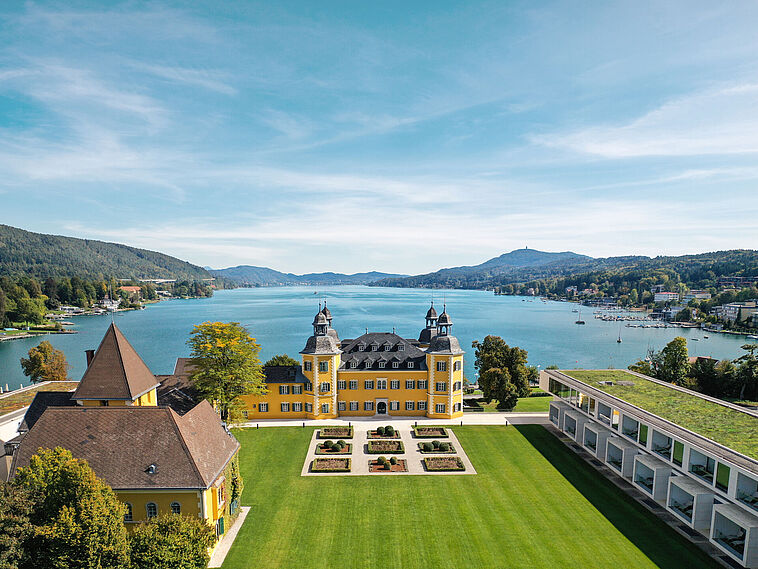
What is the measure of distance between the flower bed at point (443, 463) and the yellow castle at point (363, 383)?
38.6 ft

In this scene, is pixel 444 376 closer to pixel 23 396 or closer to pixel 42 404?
pixel 42 404

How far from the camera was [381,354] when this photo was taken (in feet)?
163

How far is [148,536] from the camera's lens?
760 inches

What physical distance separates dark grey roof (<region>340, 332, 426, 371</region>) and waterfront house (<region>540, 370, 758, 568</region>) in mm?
15077

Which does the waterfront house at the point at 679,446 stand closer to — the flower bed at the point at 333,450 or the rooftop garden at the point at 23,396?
the flower bed at the point at 333,450

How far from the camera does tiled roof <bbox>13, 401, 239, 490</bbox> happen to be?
74.2ft

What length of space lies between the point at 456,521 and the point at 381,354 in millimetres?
23588

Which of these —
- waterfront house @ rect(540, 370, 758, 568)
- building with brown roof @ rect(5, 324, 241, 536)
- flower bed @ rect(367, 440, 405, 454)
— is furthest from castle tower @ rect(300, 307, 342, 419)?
waterfront house @ rect(540, 370, 758, 568)

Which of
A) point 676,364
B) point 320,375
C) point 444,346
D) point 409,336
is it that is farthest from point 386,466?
point 409,336

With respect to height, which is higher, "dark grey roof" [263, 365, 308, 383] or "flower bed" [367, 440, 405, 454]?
"dark grey roof" [263, 365, 308, 383]

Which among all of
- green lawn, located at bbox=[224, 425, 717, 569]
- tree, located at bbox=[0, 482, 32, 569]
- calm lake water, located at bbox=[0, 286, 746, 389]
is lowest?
calm lake water, located at bbox=[0, 286, 746, 389]

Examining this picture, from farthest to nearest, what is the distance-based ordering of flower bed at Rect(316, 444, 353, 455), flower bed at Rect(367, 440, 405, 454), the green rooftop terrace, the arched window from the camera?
flower bed at Rect(367, 440, 405, 454), flower bed at Rect(316, 444, 353, 455), the green rooftop terrace, the arched window

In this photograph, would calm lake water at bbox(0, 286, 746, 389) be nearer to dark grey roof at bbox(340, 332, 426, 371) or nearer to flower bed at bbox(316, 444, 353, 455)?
dark grey roof at bbox(340, 332, 426, 371)

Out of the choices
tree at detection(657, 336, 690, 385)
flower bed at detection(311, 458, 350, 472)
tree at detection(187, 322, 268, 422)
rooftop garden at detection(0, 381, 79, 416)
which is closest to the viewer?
flower bed at detection(311, 458, 350, 472)
